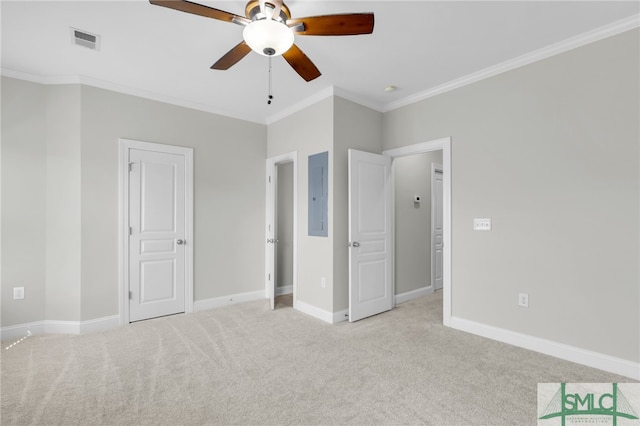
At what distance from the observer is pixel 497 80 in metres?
3.19

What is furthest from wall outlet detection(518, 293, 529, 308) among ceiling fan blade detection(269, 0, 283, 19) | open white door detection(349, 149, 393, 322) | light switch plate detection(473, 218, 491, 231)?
ceiling fan blade detection(269, 0, 283, 19)

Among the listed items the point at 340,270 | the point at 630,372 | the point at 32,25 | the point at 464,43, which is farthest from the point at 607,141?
the point at 32,25

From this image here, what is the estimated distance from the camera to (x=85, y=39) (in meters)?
2.69

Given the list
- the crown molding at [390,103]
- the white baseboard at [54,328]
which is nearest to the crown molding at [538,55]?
the crown molding at [390,103]

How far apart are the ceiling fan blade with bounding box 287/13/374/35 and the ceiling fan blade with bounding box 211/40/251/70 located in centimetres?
41

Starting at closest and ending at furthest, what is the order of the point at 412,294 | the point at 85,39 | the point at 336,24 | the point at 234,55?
the point at 336,24 < the point at 234,55 < the point at 85,39 < the point at 412,294

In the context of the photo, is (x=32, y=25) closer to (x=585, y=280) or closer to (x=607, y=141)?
(x=607, y=141)

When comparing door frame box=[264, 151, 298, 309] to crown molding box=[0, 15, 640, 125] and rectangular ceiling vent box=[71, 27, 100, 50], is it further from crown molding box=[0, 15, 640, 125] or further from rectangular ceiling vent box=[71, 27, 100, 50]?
rectangular ceiling vent box=[71, 27, 100, 50]

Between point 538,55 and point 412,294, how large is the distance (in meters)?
3.27

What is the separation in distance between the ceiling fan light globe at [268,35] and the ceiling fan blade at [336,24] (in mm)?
135

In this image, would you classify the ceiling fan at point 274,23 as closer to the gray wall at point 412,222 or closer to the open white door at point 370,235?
the open white door at point 370,235

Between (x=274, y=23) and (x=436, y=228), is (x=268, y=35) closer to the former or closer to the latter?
(x=274, y=23)

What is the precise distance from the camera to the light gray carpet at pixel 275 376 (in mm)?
2014

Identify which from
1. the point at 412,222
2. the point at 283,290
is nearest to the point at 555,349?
the point at 412,222
